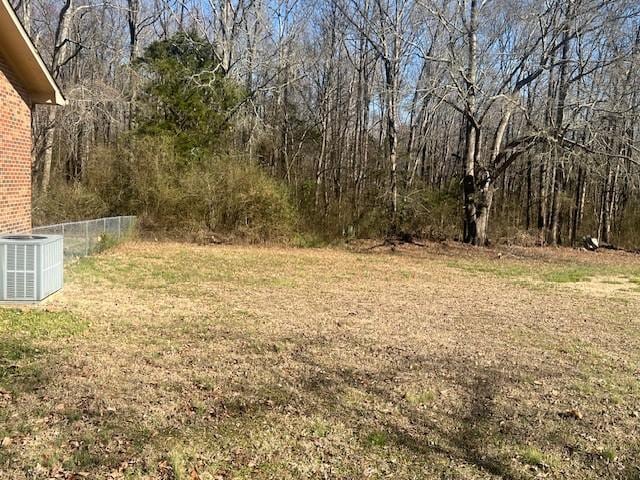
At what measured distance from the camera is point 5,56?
9.11 meters

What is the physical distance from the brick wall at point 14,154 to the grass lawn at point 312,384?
146 cm

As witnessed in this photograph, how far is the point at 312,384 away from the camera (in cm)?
515

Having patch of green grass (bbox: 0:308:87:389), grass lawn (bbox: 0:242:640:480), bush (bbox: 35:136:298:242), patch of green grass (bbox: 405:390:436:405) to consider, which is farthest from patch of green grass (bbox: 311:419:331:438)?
bush (bbox: 35:136:298:242)

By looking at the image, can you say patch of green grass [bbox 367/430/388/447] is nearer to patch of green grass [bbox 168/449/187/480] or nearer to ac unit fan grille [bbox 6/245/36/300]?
patch of green grass [bbox 168/449/187/480]

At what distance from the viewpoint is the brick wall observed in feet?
29.5

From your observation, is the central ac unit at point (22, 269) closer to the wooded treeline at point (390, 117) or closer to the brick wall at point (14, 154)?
the brick wall at point (14, 154)

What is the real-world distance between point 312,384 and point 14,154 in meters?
Result: 7.19

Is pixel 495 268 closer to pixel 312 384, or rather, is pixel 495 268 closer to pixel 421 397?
pixel 421 397

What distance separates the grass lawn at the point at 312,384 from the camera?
12.2 feet

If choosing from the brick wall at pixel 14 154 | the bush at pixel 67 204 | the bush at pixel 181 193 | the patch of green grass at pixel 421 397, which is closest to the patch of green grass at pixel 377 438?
the patch of green grass at pixel 421 397

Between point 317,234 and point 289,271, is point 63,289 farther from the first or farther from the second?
point 317,234

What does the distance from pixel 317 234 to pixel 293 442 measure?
16847mm

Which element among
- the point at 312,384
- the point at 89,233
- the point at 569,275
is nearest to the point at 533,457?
the point at 312,384

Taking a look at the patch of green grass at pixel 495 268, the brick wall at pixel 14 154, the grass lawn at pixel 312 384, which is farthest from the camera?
the patch of green grass at pixel 495 268
